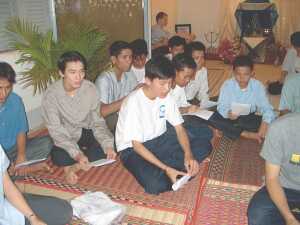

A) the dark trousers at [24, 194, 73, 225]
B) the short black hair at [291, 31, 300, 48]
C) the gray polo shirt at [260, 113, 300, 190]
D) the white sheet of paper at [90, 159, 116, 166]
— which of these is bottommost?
the white sheet of paper at [90, 159, 116, 166]

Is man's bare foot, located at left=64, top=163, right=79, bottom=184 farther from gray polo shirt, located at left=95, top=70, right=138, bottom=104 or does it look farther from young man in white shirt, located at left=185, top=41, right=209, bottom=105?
young man in white shirt, located at left=185, top=41, right=209, bottom=105

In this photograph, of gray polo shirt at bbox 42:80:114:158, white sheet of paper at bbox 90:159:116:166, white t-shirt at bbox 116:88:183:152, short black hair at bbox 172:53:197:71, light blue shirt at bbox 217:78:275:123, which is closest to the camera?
white t-shirt at bbox 116:88:183:152

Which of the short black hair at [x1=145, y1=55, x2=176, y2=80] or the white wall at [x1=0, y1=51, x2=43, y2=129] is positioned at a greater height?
the short black hair at [x1=145, y1=55, x2=176, y2=80]

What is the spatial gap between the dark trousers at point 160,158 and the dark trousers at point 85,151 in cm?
28

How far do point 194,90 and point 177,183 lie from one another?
67.1 inches

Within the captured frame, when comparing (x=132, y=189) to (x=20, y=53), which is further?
(x=20, y=53)

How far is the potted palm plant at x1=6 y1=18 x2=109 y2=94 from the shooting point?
10.1 ft

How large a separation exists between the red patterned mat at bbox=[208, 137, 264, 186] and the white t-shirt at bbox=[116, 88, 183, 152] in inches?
22.2

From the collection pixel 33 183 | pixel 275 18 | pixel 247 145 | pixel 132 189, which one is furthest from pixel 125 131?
pixel 275 18

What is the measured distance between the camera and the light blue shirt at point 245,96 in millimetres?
3188

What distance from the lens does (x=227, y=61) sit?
7.52m

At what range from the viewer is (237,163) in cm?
274

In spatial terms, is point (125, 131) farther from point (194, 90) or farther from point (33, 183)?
point (194, 90)

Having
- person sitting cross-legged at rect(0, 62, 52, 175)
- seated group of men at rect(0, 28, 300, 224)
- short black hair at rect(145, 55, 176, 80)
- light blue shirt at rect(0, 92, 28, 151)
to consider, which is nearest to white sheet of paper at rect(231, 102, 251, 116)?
seated group of men at rect(0, 28, 300, 224)
